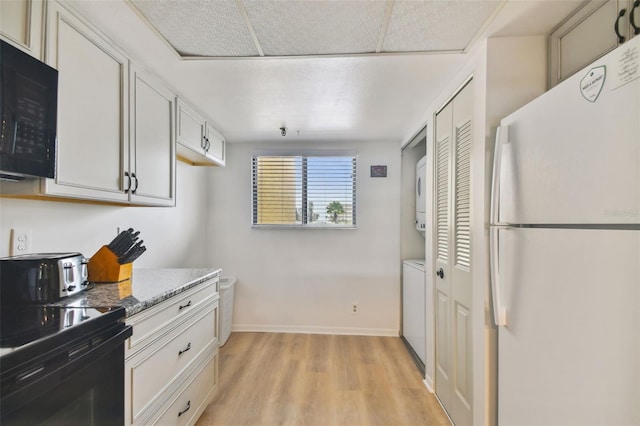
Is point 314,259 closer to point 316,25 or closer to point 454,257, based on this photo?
point 454,257

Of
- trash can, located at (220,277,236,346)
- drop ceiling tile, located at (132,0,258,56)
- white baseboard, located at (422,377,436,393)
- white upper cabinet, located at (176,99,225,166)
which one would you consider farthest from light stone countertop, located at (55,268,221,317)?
white baseboard, located at (422,377,436,393)

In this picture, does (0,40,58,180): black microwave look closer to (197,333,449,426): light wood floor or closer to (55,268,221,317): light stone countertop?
(55,268,221,317): light stone countertop

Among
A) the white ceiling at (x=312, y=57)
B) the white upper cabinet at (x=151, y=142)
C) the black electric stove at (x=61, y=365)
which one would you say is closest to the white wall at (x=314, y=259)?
the white ceiling at (x=312, y=57)

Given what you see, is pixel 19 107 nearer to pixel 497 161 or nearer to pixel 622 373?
pixel 497 161

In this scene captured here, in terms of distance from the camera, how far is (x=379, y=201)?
10.6ft

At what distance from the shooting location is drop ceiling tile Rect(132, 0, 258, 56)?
1134mm

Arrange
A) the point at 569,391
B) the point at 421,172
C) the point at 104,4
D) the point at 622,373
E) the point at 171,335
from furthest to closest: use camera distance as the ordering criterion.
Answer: the point at 421,172
the point at 171,335
the point at 104,4
the point at 569,391
the point at 622,373

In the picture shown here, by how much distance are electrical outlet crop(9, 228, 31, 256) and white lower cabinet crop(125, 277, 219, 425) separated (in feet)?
2.24

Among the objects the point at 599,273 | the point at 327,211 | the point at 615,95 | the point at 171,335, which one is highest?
the point at 615,95

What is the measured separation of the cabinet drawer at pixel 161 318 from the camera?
115 cm

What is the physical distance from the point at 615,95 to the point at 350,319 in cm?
302

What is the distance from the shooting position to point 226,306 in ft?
9.87

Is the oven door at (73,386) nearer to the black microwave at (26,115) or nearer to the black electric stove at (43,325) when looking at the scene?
the black electric stove at (43,325)

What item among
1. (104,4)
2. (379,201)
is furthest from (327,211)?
(104,4)
